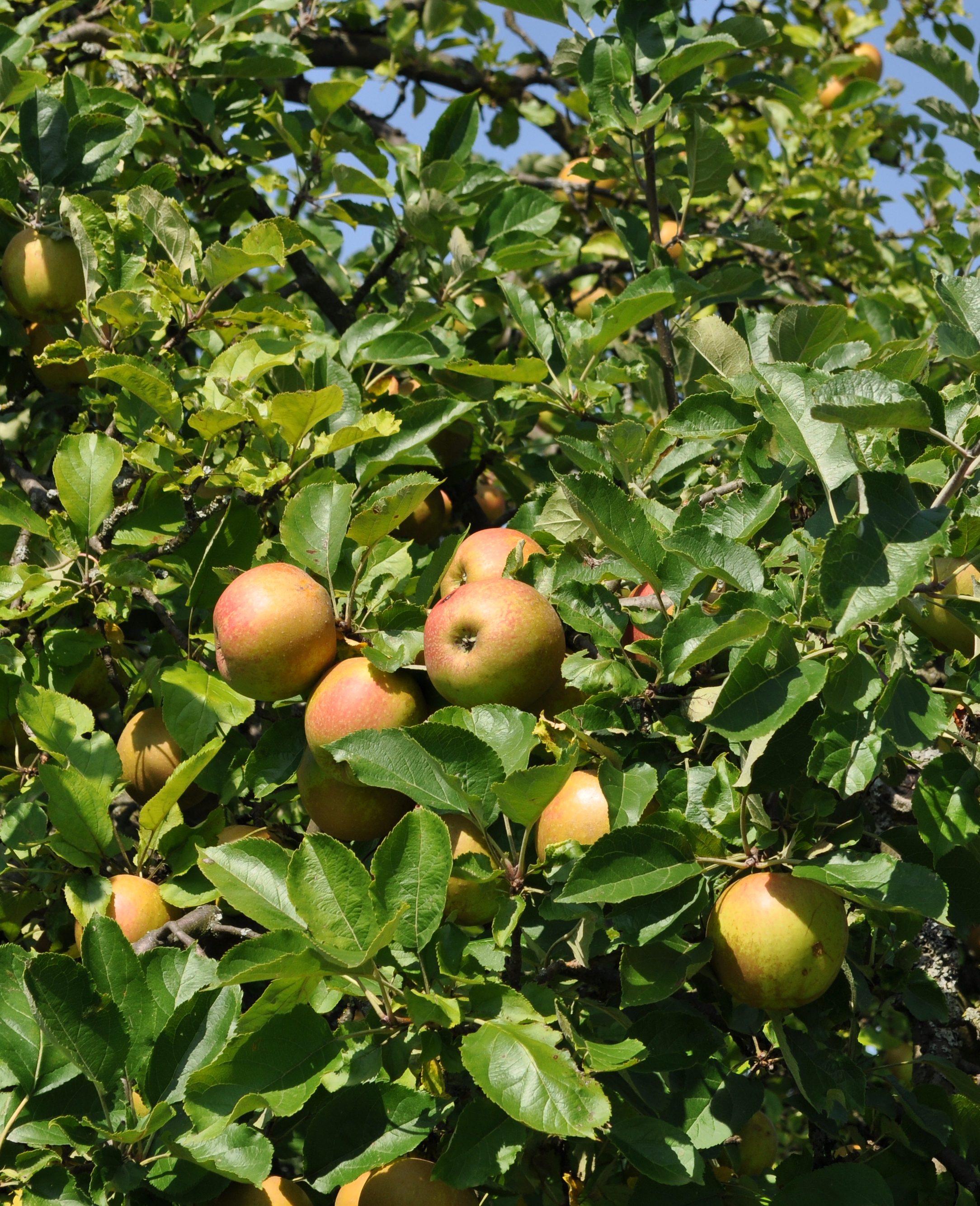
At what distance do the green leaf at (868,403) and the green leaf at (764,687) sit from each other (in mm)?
260

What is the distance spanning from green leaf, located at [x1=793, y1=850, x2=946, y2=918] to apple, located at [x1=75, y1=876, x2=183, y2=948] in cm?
110

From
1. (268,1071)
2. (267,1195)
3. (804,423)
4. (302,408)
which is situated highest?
(804,423)

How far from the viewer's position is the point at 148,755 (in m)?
2.04

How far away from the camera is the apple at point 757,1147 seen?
2.30 m

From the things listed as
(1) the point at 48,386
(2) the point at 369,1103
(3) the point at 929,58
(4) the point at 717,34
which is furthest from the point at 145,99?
(2) the point at 369,1103

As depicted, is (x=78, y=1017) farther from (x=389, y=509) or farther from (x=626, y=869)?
(x=389, y=509)

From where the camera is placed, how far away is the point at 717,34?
2.03 meters

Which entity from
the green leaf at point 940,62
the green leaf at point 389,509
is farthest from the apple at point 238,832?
the green leaf at point 940,62

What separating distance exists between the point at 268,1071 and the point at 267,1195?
0.39 metres

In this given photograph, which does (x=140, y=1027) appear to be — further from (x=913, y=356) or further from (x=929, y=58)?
(x=929, y=58)

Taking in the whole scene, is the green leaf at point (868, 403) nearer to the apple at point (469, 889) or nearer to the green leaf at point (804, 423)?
the green leaf at point (804, 423)

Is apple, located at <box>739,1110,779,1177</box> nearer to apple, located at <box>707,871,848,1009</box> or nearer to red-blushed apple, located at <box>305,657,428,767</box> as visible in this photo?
apple, located at <box>707,871,848,1009</box>

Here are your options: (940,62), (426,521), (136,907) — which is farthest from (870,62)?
(136,907)

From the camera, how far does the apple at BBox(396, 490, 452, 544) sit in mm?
2395
